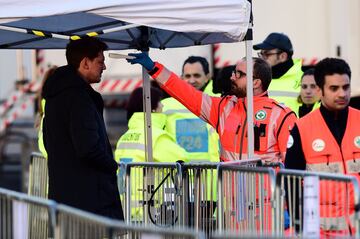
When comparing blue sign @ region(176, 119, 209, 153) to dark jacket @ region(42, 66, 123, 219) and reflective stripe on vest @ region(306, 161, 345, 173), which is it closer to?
dark jacket @ region(42, 66, 123, 219)

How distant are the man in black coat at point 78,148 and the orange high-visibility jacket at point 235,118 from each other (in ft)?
3.12

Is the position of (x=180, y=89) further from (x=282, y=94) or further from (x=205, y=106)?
(x=282, y=94)

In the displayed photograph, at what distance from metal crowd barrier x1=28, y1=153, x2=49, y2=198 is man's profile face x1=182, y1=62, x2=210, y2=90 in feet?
7.78

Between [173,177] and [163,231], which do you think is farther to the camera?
[173,177]

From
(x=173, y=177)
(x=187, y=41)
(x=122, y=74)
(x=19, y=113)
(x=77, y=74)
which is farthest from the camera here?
(x=19, y=113)

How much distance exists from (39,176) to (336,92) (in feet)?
12.4

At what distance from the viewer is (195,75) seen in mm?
11945

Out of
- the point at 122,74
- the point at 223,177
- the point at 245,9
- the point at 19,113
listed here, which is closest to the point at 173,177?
the point at 223,177

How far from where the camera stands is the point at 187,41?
31.7 ft

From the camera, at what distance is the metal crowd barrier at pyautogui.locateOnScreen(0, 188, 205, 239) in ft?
17.0

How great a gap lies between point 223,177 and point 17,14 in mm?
1745

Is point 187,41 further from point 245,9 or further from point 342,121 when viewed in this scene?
point 342,121

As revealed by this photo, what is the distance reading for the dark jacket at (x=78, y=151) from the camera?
732 centimetres

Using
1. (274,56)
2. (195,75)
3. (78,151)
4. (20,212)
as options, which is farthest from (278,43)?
(20,212)
